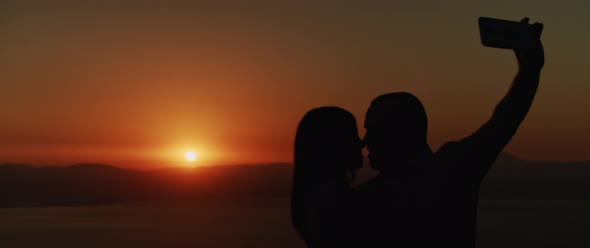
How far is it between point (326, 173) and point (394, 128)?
1.23ft

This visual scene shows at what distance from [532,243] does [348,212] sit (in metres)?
46.0

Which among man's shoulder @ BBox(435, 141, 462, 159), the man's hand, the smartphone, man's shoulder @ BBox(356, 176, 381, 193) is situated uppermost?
the smartphone

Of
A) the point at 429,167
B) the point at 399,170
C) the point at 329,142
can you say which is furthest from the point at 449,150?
the point at 329,142

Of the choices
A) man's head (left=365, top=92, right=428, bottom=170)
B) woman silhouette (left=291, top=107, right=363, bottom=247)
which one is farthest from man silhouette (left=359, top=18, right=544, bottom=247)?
woman silhouette (left=291, top=107, right=363, bottom=247)

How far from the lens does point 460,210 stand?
3684mm

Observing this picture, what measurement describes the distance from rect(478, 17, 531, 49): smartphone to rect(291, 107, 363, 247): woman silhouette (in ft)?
2.25

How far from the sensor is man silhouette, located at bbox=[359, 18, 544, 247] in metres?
3.61

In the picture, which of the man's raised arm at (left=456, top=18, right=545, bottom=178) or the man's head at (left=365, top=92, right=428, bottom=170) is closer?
the man's raised arm at (left=456, top=18, right=545, bottom=178)

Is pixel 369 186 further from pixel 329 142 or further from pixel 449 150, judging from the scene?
pixel 449 150

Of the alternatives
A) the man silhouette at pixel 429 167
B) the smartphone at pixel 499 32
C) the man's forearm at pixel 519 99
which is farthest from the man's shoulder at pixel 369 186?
the smartphone at pixel 499 32

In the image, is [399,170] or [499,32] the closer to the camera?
[499,32]

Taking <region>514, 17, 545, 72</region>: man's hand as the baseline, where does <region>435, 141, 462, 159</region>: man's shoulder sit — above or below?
below

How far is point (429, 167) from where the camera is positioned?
370 centimetres

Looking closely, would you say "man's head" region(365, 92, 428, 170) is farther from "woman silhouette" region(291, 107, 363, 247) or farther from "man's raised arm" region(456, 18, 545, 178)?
"man's raised arm" region(456, 18, 545, 178)
